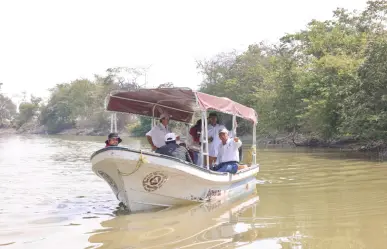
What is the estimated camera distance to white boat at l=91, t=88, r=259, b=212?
768 centimetres

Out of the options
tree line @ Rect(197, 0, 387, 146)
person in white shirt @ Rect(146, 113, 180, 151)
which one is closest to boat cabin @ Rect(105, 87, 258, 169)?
person in white shirt @ Rect(146, 113, 180, 151)

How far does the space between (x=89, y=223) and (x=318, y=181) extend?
7.07m

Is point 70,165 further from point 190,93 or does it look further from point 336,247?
point 336,247

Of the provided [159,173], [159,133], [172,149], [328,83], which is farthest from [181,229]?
[328,83]

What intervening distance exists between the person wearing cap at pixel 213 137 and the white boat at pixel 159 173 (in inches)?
23.8

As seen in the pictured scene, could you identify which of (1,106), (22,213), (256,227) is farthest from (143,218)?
(1,106)

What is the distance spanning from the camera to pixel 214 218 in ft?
25.5

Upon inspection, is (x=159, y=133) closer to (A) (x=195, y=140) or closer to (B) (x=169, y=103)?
(B) (x=169, y=103)

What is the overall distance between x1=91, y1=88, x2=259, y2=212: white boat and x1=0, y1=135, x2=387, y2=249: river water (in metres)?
0.29

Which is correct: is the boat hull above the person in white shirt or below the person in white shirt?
below

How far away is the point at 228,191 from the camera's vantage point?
380 inches

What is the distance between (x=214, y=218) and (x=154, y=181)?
1.25m

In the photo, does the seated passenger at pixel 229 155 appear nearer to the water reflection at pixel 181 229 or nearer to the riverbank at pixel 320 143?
the water reflection at pixel 181 229

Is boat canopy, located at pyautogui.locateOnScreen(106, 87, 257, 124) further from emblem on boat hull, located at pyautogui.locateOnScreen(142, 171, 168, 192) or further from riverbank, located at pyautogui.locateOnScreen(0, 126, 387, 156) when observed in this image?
riverbank, located at pyautogui.locateOnScreen(0, 126, 387, 156)
